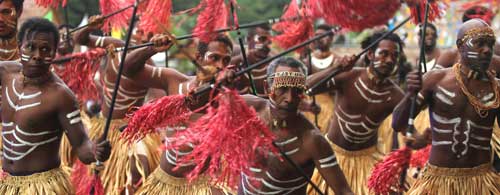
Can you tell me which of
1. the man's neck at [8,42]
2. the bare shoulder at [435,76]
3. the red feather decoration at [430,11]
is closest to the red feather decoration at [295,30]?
the red feather decoration at [430,11]

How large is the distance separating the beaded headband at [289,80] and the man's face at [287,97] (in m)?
0.02

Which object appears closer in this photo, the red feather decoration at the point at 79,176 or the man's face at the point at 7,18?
the man's face at the point at 7,18

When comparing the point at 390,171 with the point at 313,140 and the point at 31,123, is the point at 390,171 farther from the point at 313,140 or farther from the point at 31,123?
the point at 31,123

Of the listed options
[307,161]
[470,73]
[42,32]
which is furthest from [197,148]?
[470,73]

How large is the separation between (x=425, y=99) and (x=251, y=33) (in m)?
4.38

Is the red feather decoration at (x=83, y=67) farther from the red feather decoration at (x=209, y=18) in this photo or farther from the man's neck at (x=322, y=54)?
the man's neck at (x=322, y=54)

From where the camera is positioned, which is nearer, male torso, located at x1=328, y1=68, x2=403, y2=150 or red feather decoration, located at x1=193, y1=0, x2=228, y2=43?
red feather decoration, located at x1=193, y1=0, x2=228, y2=43

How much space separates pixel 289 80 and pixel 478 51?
1.14 m

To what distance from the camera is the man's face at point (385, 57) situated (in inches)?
277

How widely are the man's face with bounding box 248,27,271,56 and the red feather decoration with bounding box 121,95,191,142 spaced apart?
394 centimetres

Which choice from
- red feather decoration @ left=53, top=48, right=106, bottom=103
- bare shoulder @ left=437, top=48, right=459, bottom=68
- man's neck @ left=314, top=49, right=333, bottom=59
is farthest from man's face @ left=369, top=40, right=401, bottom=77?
man's neck @ left=314, top=49, right=333, bottom=59

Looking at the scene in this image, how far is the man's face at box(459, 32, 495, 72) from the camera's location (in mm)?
5457

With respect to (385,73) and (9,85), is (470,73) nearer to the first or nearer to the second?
(385,73)

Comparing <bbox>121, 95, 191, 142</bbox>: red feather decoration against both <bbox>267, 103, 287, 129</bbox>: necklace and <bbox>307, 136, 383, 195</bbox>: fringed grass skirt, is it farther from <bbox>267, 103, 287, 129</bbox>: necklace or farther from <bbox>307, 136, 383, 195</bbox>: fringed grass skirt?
<bbox>307, 136, 383, 195</bbox>: fringed grass skirt
